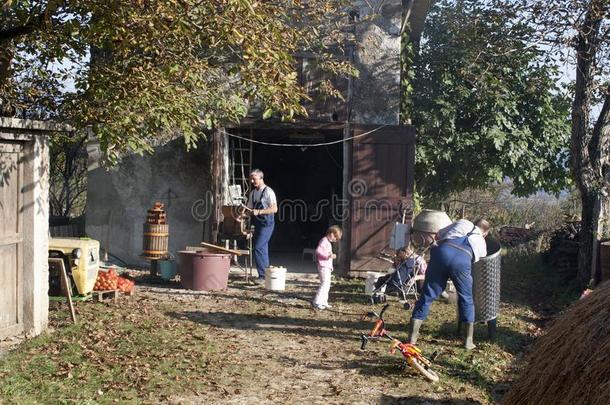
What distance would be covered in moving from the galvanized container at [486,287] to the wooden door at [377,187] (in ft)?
14.7

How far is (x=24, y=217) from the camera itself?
8.11 m

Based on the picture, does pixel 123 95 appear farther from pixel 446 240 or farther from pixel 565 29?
pixel 565 29

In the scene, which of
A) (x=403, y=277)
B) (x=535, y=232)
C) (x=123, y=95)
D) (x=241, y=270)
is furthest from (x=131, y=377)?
(x=535, y=232)

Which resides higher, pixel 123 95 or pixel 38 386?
A: pixel 123 95

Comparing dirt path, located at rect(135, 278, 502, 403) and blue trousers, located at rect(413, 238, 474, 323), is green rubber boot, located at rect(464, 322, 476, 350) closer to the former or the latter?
dirt path, located at rect(135, 278, 502, 403)

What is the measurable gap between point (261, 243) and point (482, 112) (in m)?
5.75

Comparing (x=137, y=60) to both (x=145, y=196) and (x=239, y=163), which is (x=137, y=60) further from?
(x=239, y=163)

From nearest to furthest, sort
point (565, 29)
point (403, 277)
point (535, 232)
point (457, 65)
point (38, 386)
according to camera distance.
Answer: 1. point (38, 386)
2. point (403, 277)
3. point (565, 29)
4. point (457, 65)
5. point (535, 232)

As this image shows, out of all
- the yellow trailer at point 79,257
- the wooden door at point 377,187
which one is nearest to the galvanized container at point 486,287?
the wooden door at point 377,187

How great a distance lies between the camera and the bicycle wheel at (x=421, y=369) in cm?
698

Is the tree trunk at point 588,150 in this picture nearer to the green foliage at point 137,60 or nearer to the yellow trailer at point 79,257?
the green foliage at point 137,60

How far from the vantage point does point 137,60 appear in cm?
856

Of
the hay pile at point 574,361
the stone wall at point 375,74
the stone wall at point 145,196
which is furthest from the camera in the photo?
the stone wall at point 145,196

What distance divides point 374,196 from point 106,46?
6164 mm
